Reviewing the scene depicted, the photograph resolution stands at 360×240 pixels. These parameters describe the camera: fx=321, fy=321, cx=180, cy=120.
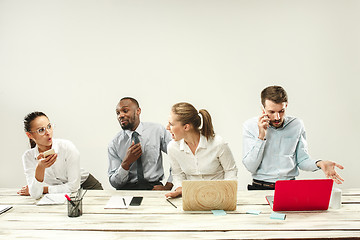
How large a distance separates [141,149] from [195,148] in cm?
75

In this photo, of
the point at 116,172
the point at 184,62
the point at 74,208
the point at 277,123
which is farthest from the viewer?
the point at 184,62

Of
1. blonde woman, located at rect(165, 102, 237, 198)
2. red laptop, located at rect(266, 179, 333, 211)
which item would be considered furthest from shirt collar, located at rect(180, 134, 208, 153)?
red laptop, located at rect(266, 179, 333, 211)

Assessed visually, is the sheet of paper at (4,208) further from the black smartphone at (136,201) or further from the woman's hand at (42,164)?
the black smartphone at (136,201)

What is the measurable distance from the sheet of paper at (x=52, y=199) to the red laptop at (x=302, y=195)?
1332 millimetres

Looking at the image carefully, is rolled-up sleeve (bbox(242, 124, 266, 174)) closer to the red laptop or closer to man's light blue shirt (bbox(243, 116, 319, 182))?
man's light blue shirt (bbox(243, 116, 319, 182))

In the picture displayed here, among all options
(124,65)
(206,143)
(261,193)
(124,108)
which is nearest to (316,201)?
(261,193)

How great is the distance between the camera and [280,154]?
2.73 meters

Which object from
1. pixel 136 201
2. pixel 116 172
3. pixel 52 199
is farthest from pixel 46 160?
pixel 116 172

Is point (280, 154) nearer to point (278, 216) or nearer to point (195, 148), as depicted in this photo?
point (195, 148)

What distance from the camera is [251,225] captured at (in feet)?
5.39

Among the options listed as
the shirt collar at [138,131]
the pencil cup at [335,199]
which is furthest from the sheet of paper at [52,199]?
the pencil cup at [335,199]

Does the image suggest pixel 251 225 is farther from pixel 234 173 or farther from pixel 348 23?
pixel 348 23

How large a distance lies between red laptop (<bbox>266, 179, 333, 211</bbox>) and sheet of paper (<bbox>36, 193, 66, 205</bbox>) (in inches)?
52.5

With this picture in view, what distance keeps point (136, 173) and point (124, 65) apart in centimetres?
139
